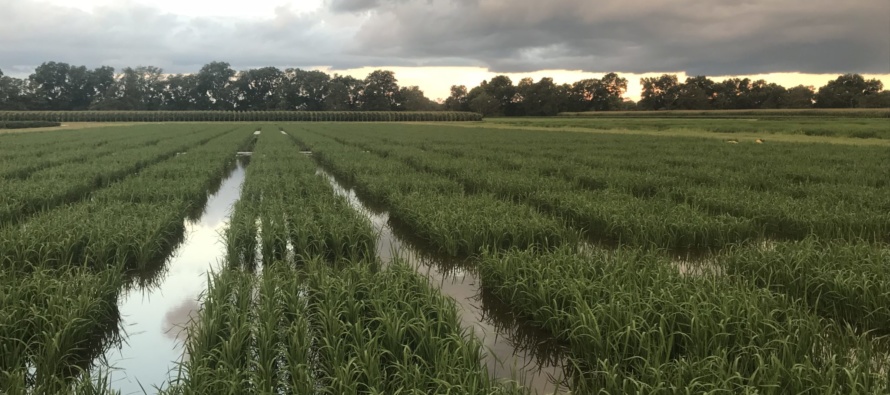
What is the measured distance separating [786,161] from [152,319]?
20.1m

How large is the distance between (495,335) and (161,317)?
3595 mm

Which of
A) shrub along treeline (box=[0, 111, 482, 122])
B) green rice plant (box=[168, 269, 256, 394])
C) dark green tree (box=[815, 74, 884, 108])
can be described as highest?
dark green tree (box=[815, 74, 884, 108])

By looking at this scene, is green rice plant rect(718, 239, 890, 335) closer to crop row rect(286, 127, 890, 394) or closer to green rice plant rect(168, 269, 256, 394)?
crop row rect(286, 127, 890, 394)

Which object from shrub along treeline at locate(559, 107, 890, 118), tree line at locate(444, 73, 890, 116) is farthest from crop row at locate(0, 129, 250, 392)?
tree line at locate(444, 73, 890, 116)

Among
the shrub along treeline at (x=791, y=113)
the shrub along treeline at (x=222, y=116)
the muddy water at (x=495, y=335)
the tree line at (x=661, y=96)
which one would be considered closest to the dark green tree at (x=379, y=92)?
the tree line at (x=661, y=96)

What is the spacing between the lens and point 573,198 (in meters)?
11.1

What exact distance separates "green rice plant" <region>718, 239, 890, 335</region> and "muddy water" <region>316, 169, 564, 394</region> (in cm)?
240

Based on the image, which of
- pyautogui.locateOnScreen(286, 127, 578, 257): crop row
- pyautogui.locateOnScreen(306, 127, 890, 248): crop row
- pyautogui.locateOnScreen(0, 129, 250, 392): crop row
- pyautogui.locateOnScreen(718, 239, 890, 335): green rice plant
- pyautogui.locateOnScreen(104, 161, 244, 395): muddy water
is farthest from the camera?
pyautogui.locateOnScreen(306, 127, 890, 248): crop row

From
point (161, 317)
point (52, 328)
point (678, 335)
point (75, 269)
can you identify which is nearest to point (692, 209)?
point (678, 335)

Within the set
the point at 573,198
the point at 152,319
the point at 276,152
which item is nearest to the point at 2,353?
the point at 152,319

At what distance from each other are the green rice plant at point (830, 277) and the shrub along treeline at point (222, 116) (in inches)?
4652

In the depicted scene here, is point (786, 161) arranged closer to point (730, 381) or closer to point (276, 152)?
point (730, 381)

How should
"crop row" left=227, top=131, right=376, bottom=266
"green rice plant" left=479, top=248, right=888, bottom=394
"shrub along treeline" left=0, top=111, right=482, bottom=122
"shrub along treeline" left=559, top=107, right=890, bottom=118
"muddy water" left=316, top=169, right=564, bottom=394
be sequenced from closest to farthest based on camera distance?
"green rice plant" left=479, top=248, right=888, bottom=394 → "muddy water" left=316, top=169, right=564, bottom=394 → "crop row" left=227, top=131, right=376, bottom=266 → "shrub along treeline" left=559, top=107, right=890, bottom=118 → "shrub along treeline" left=0, top=111, right=482, bottom=122

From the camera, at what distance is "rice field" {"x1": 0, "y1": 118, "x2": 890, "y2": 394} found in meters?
3.87
